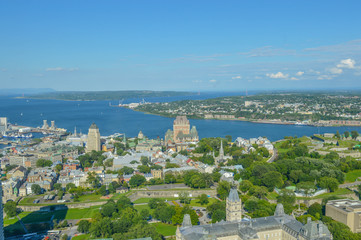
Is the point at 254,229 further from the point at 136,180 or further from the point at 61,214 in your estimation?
the point at 136,180

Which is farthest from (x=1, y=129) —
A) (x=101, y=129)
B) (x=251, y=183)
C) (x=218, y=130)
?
(x=251, y=183)

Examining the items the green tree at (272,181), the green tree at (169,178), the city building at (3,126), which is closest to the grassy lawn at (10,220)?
the green tree at (169,178)

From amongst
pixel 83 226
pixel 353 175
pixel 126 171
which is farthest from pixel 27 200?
pixel 353 175

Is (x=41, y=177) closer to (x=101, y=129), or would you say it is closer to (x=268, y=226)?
(x=268, y=226)

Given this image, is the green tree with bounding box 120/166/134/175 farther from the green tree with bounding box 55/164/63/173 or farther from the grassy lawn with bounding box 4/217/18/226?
the grassy lawn with bounding box 4/217/18/226

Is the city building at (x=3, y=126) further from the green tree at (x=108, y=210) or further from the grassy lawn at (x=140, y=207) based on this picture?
the green tree at (x=108, y=210)

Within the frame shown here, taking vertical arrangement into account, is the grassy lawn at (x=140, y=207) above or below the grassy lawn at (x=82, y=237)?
above

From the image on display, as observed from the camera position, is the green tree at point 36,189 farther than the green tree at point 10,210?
Yes
